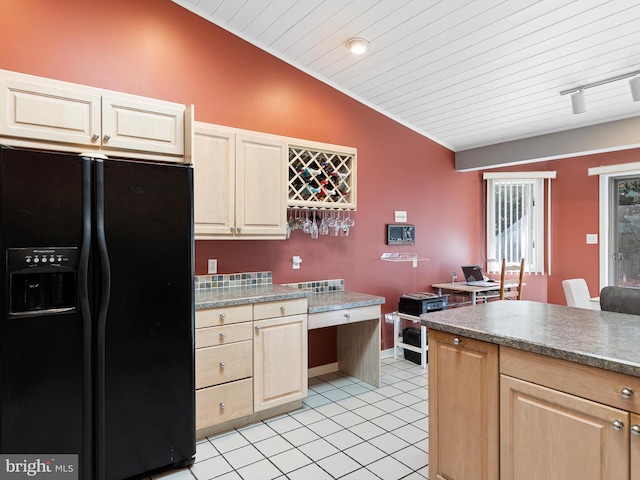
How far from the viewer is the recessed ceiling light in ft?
9.66

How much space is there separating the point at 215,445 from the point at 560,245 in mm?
4910

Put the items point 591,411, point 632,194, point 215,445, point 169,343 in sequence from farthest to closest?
1. point 632,194
2. point 215,445
3. point 169,343
4. point 591,411

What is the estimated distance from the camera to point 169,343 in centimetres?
211

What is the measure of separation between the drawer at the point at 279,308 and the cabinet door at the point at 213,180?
58 cm

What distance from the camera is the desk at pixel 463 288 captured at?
13.7 ft

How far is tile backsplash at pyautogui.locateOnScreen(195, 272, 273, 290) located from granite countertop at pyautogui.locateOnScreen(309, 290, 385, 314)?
1.41 ft

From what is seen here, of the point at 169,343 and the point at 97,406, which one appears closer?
the point at 97,406

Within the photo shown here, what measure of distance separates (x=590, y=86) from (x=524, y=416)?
281 cm

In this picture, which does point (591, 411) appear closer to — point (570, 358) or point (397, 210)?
point (570, 358)

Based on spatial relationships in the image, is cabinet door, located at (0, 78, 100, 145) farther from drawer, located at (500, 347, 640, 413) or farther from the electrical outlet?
drawer, located at (500, 347, 640, 413)

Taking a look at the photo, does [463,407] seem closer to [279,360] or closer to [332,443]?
[332,443]

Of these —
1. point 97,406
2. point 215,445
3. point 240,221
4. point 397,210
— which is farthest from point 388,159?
point 97,406

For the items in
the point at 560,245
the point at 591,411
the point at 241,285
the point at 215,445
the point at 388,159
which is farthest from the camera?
the point at 560,245

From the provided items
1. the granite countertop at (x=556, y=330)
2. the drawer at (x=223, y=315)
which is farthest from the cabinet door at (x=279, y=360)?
the granite countertop at (x=556, y=330)
